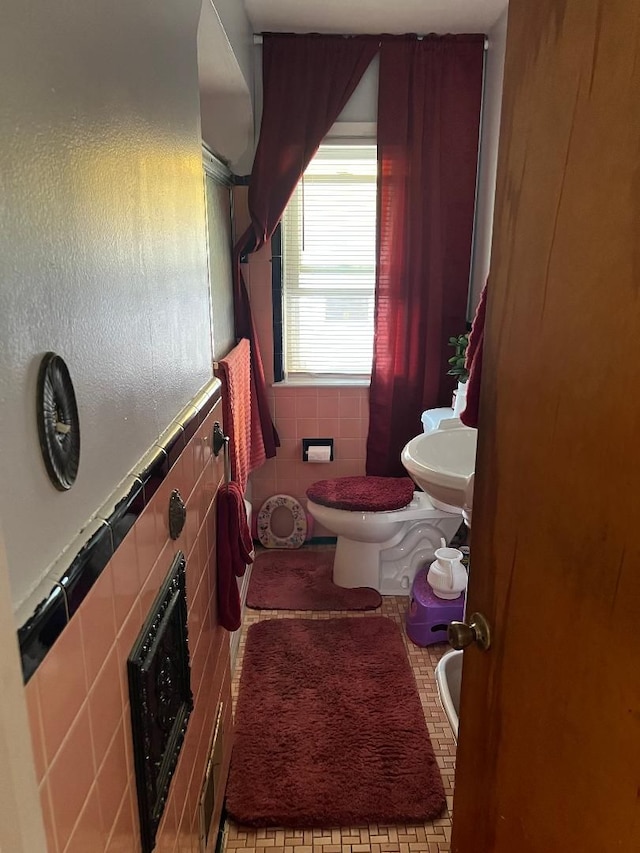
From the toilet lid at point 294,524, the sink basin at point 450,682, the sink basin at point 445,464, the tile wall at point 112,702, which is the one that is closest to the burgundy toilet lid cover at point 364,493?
the toilet lid at point 294,524

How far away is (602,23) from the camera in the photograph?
62 cm

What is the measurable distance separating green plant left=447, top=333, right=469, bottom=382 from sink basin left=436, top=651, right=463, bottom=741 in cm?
125

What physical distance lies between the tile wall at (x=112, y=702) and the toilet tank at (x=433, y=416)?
1.60 meters

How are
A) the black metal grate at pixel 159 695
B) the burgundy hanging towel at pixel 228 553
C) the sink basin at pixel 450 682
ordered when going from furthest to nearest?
the sink basin at pixel 450 682
the burgundy hanging towel at pixel 228 553
the black metal grate at pixel 159 695

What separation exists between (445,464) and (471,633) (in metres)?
0.96

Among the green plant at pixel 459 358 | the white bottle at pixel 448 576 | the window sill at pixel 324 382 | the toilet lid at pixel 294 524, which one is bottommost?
the toilet lid at pixel 294 524

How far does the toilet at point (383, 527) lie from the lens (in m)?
2.67

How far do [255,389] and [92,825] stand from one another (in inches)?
90.9

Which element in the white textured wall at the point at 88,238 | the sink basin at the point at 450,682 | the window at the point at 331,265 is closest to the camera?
the white textured wall at the point at 88,238

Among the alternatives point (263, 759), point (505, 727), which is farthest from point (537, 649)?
point (263, 759)

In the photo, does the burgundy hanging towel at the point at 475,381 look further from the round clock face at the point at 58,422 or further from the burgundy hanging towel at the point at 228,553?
the round clock face at the point at 58,422

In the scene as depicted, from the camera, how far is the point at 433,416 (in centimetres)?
288

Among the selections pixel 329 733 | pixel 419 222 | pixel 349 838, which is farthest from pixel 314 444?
pixel 349 838

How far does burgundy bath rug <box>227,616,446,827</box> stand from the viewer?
5.78ft
